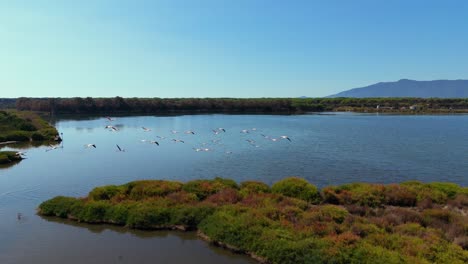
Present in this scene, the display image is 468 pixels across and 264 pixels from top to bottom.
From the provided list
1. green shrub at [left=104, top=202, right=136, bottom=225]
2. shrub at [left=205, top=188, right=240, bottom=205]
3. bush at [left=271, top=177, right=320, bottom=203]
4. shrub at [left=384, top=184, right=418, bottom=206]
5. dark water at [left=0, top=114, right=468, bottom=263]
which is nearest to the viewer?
dark water at [left=0, top=114, right=468, bottom=263]

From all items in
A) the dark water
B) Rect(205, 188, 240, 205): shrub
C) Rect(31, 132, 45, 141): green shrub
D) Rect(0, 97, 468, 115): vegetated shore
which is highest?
Rect(0, 97, 468, 115): vegetated shore

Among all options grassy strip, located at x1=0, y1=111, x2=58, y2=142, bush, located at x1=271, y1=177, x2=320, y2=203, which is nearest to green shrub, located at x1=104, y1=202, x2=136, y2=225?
bush, located at x1=271, y1=177, x2=320, y2=203

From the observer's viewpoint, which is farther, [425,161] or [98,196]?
[425,161]

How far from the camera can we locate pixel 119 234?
901 inches

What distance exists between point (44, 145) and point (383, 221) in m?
57.5

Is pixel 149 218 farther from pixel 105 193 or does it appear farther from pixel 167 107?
pixel 167 107

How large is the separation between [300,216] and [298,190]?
526 cm

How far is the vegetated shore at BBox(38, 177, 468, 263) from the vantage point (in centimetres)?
1766

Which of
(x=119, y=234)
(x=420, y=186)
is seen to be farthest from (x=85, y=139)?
(x=420, y=186)

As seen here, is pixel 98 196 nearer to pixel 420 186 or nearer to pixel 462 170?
pixel 420 186

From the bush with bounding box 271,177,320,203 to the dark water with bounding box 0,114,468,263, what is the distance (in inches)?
268

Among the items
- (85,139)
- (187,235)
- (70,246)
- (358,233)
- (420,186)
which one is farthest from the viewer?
(85,139)

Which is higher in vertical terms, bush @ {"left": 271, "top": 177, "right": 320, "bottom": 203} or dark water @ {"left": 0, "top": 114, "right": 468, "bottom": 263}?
bush @ {"left": 271, "top": 177, "right": 320, "bottom": 203}

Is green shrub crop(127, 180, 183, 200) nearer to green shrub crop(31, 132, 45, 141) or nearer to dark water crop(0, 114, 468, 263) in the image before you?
dark water crop(0, 114, 468, 263)
